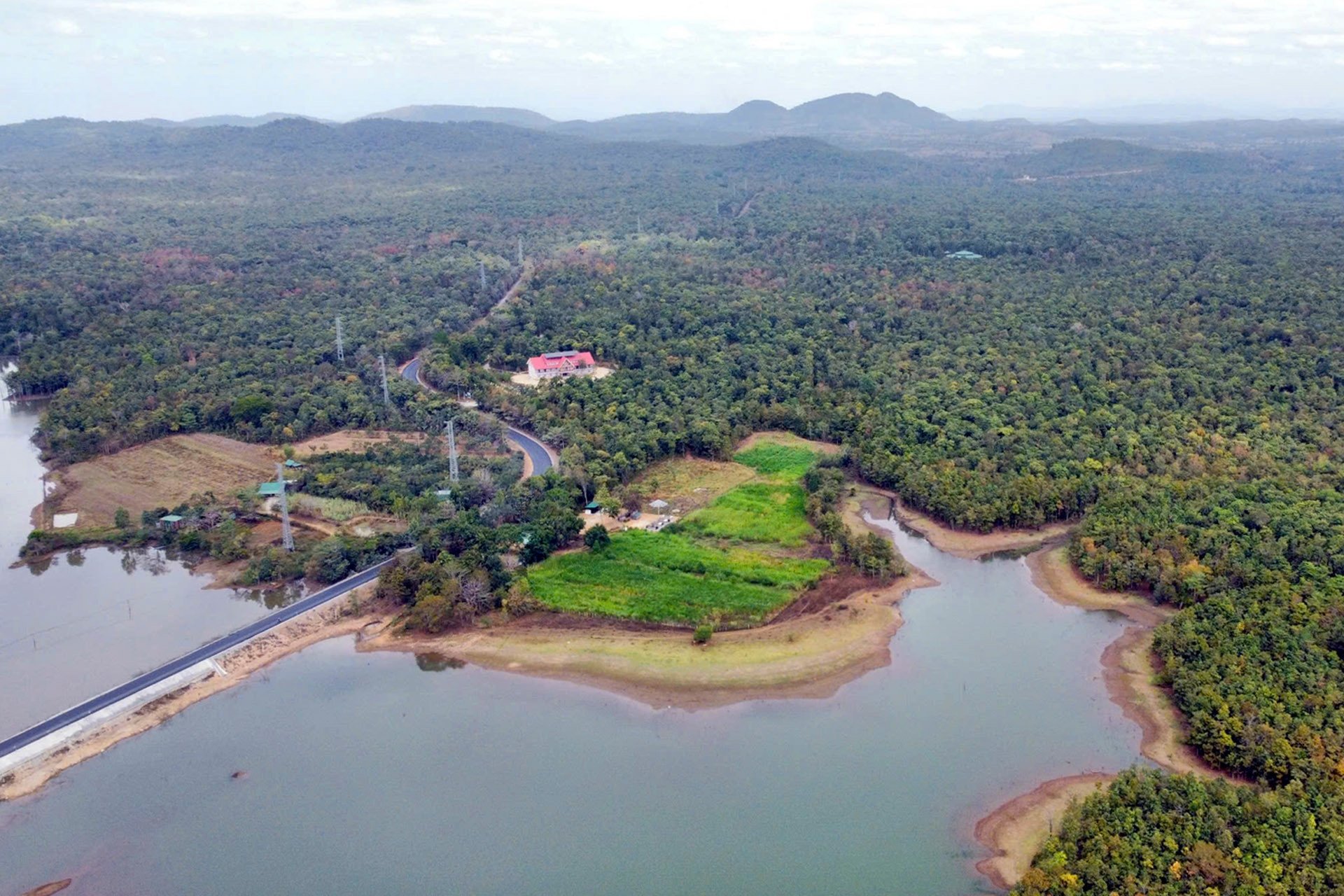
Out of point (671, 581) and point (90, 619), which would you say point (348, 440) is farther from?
point (671, 581)

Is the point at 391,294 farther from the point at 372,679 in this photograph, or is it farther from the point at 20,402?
the point at 372,679

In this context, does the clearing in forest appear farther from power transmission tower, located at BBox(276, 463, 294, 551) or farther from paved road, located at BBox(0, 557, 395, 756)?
power transmission tower, located at BBox(276, 463, 294, 551)

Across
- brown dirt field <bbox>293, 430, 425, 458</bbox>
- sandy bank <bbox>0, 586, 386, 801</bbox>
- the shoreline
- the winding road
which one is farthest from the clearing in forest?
brown dirt field <bbox>293, 430, 425, 458</bbox>

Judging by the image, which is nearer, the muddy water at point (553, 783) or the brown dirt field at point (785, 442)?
the muddy water at point (553, 783)

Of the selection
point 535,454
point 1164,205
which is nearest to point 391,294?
point 535,454

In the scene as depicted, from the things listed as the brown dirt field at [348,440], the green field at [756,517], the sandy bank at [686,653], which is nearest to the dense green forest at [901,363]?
the brown dirt field at [348,440]

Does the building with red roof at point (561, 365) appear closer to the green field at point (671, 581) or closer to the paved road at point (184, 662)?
the green field at point (671, 581)
